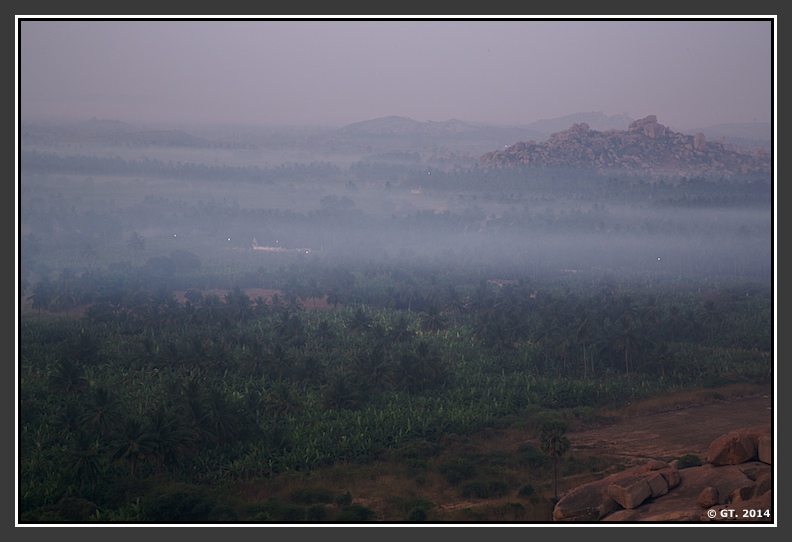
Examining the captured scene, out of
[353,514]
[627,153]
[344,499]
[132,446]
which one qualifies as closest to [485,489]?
[344,499]

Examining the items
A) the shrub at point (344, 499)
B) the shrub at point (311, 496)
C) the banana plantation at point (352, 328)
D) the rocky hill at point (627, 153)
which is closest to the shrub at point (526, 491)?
the banana plantation at point (352, 328)

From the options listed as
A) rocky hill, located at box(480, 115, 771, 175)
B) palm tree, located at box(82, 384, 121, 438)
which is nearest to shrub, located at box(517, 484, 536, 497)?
palm tree, located at box(82, 384, 121, 438)

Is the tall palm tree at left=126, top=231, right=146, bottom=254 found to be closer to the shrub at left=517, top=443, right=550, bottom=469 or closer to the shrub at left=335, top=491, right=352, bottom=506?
the shrub at left=517, top=443, right=550, bottom=469

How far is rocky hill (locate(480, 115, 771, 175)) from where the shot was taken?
103m

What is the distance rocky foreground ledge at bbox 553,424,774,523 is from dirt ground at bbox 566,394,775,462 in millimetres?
5014

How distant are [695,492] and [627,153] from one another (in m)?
99.2

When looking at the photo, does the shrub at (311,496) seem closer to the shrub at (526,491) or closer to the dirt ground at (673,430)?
the shrub at (526,491)

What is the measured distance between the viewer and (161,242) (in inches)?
4951

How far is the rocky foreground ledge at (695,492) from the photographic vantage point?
23.6 m

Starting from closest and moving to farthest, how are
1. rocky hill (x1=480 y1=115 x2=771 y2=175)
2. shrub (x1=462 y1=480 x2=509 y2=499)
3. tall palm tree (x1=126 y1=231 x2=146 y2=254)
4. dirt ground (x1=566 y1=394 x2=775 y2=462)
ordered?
shrub (x1=462 y1=480 x2=509 y2=499) < dirt ground (x1=566 y1=394 x2=775 y2=462) < rocky hill (x1=480 y1=115 x2=771 y2=175) < tall palm tree (x1=126 y1=231 x2=146 y2=254)

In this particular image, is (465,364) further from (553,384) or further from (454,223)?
(454,223)

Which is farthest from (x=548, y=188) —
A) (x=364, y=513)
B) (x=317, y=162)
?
(x=364, y=513)

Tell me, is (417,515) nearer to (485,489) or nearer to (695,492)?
(485,489)

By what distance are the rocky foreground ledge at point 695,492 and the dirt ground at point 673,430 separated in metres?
5.01
